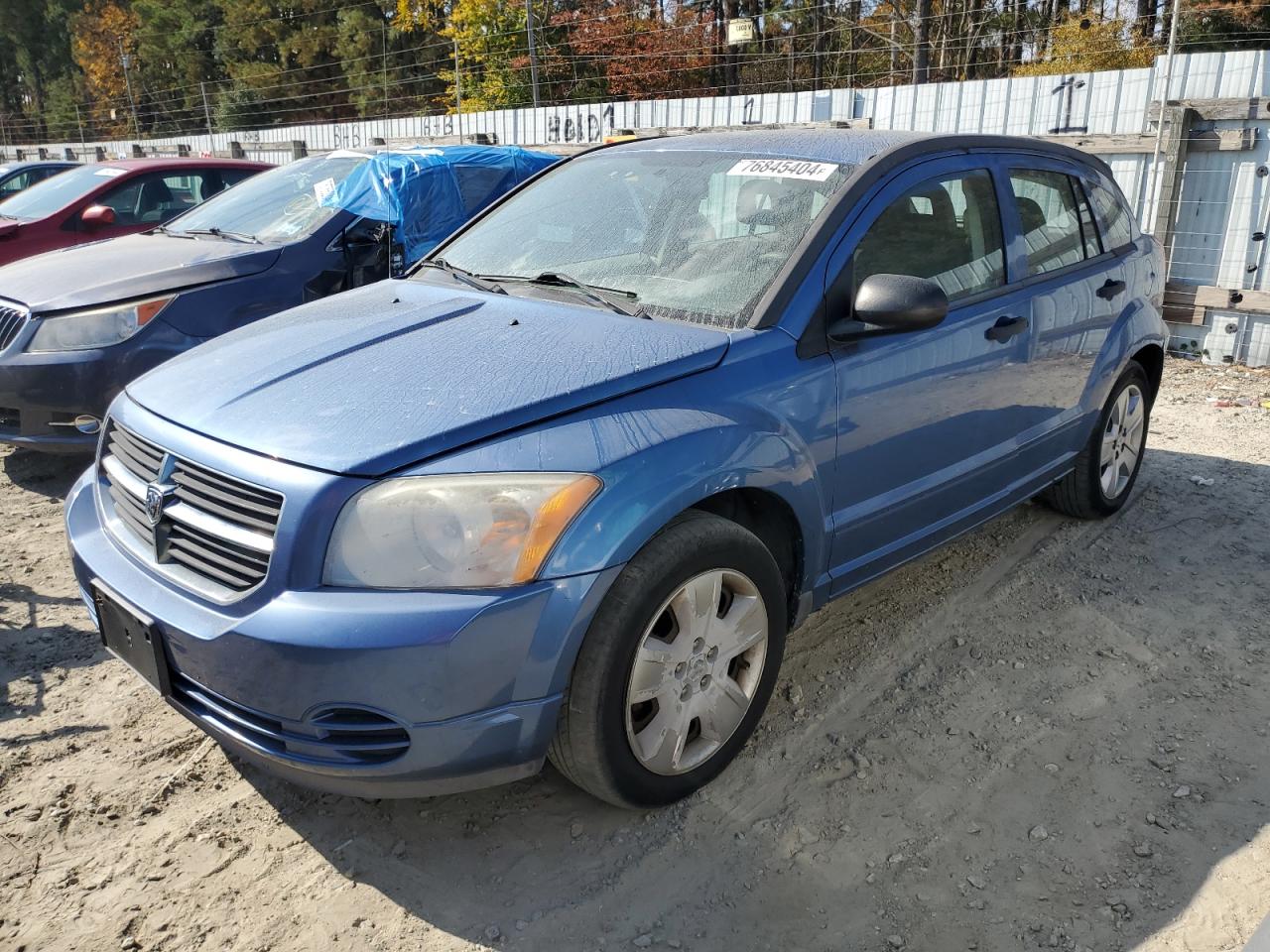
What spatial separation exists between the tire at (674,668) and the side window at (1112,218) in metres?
2.72

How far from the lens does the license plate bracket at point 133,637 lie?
2.39m

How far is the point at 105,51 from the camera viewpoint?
145ft

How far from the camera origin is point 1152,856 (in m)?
2.56

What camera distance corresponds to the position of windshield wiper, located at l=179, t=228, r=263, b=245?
5.69 m

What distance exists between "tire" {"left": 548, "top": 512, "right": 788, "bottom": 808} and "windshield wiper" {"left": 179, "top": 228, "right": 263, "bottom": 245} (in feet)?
13.5

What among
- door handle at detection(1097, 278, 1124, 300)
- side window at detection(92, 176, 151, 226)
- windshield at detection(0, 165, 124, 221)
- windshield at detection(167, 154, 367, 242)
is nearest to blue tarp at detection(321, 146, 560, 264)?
windshield at detection(167, 154, 367, 242)

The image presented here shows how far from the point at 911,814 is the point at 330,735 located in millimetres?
1562

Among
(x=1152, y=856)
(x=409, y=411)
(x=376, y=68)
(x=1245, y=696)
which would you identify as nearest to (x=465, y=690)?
(x=409, y=411)

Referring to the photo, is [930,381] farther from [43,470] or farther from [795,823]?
[43,470]

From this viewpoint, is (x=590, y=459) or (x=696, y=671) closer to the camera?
(x=590, y=459)

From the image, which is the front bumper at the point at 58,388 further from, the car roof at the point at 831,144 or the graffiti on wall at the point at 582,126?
the graffiti on wall at the point at 582,126

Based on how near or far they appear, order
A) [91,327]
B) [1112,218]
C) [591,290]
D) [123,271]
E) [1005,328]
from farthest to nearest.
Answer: [123,271]
[91,327]
[1112,218]
[1005,328]
[591,290]

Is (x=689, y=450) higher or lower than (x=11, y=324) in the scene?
higher

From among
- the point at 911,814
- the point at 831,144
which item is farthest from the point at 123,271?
the point at 911,814
